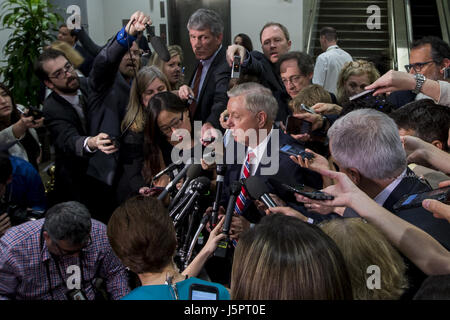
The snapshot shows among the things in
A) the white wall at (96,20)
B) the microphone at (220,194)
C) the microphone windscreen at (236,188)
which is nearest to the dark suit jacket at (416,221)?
the microphone windscreen at (236,188)

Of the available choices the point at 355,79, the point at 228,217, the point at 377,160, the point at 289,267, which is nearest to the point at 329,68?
the point at 355,79

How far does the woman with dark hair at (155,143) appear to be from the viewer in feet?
10.1

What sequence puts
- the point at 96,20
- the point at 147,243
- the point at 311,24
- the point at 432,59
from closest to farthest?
the point at 147,243 < the point at 432,59 < the point at 96,20 < the point at 311,24

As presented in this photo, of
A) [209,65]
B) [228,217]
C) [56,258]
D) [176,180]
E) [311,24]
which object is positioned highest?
[311,24]

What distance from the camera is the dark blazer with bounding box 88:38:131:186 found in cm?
320

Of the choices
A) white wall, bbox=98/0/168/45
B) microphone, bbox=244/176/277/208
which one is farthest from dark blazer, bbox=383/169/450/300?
white wall, bbox=98/0/168/45

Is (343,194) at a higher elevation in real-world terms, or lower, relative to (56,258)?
higher

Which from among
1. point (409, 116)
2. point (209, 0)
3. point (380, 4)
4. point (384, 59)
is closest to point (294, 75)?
point (409, 116)

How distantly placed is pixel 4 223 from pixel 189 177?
102 centimetres

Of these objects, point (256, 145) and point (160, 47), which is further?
point (160, 47)

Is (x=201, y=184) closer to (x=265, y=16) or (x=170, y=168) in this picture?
(x=170, y=168)

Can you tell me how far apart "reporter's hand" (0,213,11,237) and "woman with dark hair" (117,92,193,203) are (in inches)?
28.6

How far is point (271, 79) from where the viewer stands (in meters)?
3.96

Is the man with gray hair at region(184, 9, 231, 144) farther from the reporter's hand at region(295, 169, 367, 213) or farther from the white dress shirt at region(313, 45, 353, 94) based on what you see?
the white dress shirt at region(313, 45, 353, 94)
